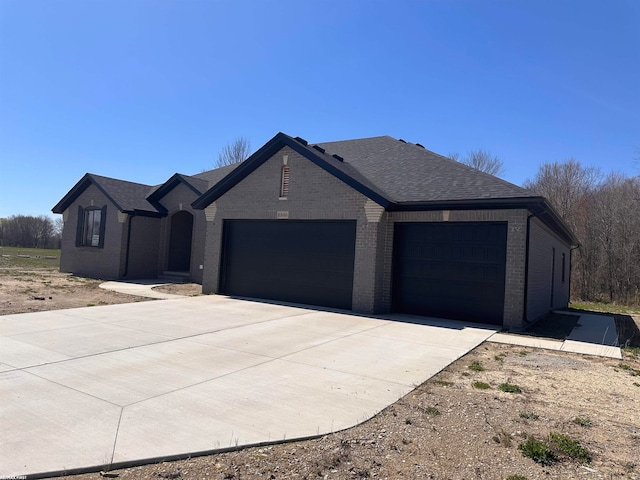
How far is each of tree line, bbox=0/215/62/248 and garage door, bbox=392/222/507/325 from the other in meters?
56.6

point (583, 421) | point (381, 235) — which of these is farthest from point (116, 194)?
point (583, 421)

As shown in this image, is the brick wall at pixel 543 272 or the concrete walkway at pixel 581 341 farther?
the brick wall at pixel 543 272

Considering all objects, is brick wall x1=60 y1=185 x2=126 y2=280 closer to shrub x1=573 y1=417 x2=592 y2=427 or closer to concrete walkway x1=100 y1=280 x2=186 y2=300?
concrete walkway x1=100 y1=280 x2=186 y2=300

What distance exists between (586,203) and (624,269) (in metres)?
5.76

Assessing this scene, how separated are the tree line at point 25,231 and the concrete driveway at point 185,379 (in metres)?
52.9

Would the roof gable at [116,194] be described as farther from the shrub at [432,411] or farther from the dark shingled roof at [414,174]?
the shrub at [432,411]

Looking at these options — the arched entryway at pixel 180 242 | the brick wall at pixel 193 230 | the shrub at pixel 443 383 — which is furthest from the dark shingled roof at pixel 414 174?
the arched entryway at pixel 180 242

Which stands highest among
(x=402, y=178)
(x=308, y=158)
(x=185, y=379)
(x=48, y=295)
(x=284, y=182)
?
(x=308, y=158)

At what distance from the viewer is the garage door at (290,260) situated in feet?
45.1

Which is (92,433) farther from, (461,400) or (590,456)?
(590,456)

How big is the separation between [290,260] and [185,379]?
9.11 m

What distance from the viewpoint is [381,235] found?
13.0 m

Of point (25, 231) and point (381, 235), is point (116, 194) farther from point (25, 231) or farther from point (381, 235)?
point (25, 231)

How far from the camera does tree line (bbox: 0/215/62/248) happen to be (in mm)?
54000
